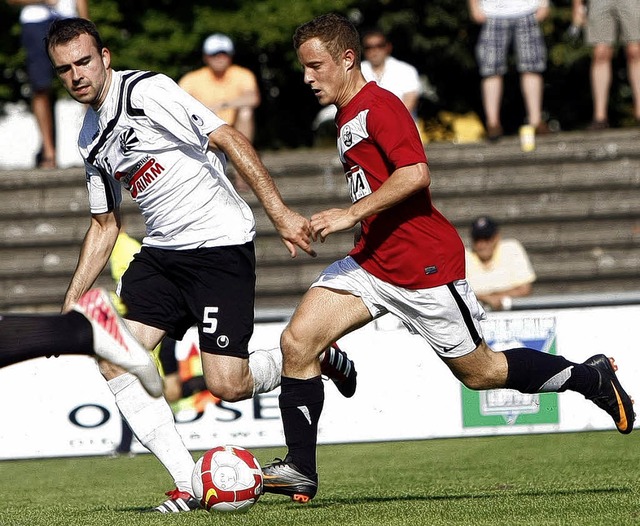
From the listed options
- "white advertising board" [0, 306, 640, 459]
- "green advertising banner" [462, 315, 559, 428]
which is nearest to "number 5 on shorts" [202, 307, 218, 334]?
"white advertising board" [0, 306, 640, 459]

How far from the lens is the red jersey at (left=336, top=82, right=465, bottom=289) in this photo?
251 inches

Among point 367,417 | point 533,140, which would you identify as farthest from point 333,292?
point 533,140

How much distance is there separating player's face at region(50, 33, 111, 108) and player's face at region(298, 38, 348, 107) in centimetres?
103

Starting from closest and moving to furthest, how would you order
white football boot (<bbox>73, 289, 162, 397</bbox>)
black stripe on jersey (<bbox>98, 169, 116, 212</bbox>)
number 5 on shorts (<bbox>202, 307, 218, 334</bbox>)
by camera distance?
white football boot (<bbox>73, 289, 162, 397</bbox>) → number 5 on shorts (<bbox>202, 307, 218, 334</bbox>) → black stripe on jersey (<bbox>98, 169, 116, 212</bbox>)

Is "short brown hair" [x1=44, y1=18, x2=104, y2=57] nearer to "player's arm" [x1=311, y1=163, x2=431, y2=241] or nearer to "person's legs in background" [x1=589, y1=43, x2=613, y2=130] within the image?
"player's arm" [x1=311, y1=163, x2=431, y2=241]

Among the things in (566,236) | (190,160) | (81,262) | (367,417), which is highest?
(190,160)

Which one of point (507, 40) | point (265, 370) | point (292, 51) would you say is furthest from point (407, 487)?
point (292, 51)

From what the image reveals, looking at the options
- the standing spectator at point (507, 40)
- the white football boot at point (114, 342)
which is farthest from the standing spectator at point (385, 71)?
the white football boot at point (114, 342)

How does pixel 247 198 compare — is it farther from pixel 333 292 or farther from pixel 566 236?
pixel 333 292

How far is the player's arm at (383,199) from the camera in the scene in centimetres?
615

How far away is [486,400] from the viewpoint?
32.9 ft

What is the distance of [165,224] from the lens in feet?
22.8

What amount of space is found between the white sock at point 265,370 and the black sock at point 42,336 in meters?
1.68

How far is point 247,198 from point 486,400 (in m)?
4.44
